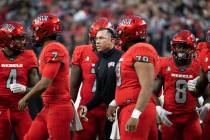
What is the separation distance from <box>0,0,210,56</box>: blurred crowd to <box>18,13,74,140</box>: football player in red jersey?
722cm

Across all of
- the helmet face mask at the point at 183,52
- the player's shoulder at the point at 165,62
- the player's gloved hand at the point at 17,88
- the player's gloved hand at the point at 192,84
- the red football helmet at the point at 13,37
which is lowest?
the player's gloved hand at the point at 192,84

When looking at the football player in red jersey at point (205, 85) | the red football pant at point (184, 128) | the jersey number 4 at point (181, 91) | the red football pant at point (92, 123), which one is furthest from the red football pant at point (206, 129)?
the red football pant at point (92, 123)

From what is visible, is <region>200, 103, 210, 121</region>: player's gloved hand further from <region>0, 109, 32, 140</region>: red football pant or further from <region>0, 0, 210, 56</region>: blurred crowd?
<region>0, 0, 210, 56</region>: blurred crowd

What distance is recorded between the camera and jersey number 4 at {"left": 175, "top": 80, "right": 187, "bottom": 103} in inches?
299

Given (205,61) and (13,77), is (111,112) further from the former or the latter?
(205,61)

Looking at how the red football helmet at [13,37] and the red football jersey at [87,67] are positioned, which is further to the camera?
the red football jersey at [87,67]

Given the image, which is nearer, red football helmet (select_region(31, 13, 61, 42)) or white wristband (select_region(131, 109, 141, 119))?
white wristband (select_region(131, 109, 141, 119))

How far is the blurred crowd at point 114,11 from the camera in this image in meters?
15.2

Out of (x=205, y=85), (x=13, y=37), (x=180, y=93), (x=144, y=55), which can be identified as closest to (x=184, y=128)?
(x=180, y=93)

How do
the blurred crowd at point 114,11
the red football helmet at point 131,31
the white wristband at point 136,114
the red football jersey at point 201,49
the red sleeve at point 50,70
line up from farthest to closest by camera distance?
the blurred crowd at point 114,11, the red football jersey at point 201,49, the red sleeve at point 50,70, the red football helmet at point 131,31, the white wristband at point 136,114

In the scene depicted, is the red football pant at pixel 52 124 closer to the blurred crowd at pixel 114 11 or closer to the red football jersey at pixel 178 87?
the red football jersey at pixel 178 87

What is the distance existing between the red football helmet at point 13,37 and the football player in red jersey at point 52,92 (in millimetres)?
580

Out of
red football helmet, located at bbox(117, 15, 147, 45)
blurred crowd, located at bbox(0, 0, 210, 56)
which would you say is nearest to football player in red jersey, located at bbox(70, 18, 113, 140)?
red football helmet, located at bbox(117, 15, 147, 45)

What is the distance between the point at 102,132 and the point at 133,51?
1863 mm
